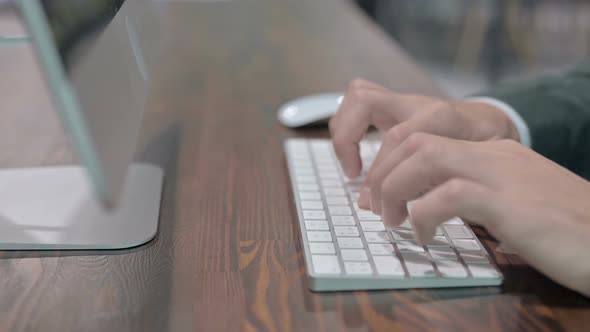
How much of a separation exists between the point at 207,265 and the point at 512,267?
A: 25cm

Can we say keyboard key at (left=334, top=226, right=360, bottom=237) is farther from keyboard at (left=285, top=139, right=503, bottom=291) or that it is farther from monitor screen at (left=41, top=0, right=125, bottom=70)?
monitor screen at (left=41, top=0, right=125, bottom=70)

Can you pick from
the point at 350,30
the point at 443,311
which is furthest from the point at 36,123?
the point at 350,30

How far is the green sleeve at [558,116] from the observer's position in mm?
665

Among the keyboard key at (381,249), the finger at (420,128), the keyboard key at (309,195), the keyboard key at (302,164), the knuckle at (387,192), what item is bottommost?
the keyboard key at (302,164)

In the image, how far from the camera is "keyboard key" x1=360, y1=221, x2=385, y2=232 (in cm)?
46

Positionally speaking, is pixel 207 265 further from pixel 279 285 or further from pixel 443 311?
pixel 443 311

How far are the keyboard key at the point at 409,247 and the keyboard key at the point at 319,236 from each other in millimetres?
58

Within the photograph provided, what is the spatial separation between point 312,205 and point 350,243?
8 cm

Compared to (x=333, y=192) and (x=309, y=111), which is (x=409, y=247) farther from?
(x=309, y=111)

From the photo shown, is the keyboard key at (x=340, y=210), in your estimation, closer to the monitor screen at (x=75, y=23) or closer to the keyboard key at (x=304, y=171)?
the keyboard key at (x=304, y=171)

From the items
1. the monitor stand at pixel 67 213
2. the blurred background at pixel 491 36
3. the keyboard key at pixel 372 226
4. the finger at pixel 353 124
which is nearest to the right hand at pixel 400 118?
the finger at pixel 353 124

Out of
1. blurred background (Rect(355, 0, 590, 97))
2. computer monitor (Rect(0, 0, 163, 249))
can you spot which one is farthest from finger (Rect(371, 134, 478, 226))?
blurred background (Rect(355, 0, 590, 97))

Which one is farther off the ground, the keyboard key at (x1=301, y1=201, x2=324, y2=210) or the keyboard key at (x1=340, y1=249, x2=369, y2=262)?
the keyboard key at (x1=340, y1=249, x2=369, y2=262)

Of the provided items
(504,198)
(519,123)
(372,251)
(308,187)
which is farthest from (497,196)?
(519,123)
